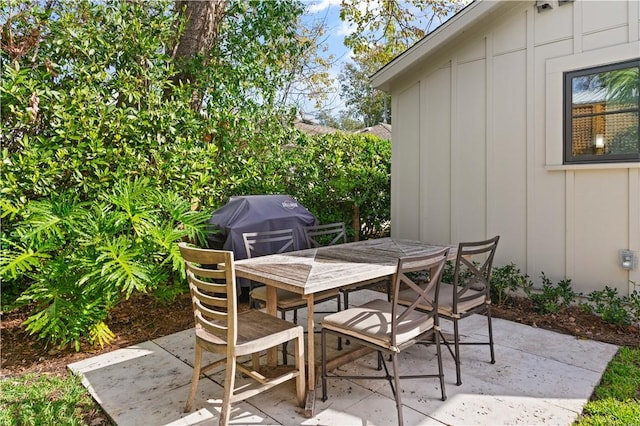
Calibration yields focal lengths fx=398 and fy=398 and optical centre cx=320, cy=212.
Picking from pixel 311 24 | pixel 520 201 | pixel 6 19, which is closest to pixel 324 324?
pixel 520 201

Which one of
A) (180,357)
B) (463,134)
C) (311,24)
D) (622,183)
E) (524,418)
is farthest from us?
(311,24)

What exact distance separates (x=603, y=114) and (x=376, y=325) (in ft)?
12.0

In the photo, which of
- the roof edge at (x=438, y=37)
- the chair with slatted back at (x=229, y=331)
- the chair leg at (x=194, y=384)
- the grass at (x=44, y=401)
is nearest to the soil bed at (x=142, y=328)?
the grass at (x=44, y=401)

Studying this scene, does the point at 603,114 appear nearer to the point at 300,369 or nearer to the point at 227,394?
the point at 300,369

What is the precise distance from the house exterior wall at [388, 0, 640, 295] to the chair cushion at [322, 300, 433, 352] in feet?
9.13

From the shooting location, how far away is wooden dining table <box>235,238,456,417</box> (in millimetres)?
2584

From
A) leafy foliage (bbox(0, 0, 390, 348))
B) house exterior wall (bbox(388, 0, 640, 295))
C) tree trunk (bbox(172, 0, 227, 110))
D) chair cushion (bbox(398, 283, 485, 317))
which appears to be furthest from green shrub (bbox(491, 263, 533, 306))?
tree trunk (bbox(172, 0, 227, 110))

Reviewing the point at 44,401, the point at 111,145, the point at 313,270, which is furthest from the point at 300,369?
the point at 111,145

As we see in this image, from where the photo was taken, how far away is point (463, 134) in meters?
5.38

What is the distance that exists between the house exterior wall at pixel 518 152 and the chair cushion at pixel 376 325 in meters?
2.78

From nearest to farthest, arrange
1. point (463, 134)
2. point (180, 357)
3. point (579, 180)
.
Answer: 1. point (180, 357)
2. point (579, 180)
3. point (463, 134)

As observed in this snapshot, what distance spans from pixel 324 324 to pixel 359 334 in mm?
288

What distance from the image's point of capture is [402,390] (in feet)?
9.36

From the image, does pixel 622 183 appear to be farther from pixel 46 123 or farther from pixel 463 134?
pixel 46 123
